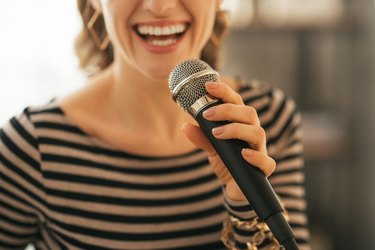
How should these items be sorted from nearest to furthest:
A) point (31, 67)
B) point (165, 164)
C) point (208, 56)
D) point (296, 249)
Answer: point (296, 249) < point (165, 164) < point (208, 56) < point (31, 67)

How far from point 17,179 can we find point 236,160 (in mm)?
532

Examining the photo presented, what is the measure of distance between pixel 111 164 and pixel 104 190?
5cm

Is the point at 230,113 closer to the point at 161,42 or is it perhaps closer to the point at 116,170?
the point at 161,42

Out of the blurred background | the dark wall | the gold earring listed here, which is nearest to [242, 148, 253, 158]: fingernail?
the gold earring

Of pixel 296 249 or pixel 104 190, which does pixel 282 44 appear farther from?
pixel 296 249

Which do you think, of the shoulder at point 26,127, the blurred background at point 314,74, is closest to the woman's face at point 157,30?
the shoulder at point 26,127

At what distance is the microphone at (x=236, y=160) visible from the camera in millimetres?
587

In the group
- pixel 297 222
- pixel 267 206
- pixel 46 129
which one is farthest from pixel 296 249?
pixel 46 129

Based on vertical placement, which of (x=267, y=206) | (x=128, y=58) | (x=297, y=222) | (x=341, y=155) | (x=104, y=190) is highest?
(x=128, y=58)

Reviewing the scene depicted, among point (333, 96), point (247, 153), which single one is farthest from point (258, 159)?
point (333, 96)

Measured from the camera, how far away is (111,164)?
100 centimetres

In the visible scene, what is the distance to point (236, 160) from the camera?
1.98ft

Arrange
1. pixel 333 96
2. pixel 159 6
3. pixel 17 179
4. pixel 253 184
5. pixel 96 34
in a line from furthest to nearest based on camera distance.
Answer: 1. pixel 333 96
2. pixel 96 34
3. pixel 17 179
4. pixel 159 6
5. pixel 253 184

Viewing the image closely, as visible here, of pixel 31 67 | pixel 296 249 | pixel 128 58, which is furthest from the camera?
pixel 31 67
